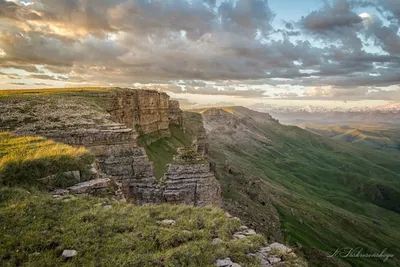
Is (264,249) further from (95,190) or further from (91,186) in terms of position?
(91,186)

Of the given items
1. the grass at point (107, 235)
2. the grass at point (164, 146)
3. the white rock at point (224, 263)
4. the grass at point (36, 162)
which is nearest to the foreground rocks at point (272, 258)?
the white rock at point (224, 263)

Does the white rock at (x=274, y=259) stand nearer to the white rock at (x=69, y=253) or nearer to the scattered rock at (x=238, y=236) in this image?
the scattered rock at (x=238, y=236)

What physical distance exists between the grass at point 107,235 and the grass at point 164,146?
126 feet

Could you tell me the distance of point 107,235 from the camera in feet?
45.4

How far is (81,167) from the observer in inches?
900

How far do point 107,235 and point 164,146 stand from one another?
69.8 meters

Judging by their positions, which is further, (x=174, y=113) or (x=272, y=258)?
(x=174, y=113)

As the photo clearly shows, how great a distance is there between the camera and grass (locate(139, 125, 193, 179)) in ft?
214

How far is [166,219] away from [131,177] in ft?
75.3

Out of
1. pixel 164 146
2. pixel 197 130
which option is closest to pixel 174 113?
pixel 197 130

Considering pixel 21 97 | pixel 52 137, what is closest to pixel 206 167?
pixel 52 137

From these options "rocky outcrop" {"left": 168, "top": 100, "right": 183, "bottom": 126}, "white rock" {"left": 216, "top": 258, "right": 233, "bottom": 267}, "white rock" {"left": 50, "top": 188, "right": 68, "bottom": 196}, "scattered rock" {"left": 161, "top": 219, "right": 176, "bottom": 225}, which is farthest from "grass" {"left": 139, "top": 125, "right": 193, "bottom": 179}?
"white rock" {"left": 216, "top": 258, "right": 233, "bottom": 267}

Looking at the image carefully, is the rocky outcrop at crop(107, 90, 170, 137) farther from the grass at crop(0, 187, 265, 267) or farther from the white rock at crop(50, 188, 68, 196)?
the grass at crop(0, 187, 265, 267)

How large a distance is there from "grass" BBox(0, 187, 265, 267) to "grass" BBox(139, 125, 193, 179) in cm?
3832
